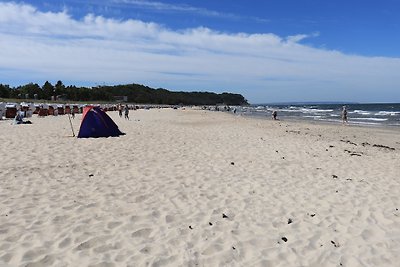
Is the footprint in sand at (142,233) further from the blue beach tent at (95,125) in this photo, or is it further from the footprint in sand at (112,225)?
the blue beach tent at (95,125)

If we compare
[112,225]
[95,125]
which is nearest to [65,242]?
[112,225]

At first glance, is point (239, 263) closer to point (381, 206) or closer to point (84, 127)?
point (381, 206)

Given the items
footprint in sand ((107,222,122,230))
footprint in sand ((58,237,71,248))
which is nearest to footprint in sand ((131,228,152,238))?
footprint in sand ((107,222,122,230))

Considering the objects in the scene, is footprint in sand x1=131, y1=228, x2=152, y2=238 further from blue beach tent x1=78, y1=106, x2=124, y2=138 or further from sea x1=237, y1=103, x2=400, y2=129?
sea x1=237, y1=103, x2=400, y2=129

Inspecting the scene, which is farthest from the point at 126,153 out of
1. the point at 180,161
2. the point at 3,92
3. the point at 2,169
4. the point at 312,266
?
the point at 3,92

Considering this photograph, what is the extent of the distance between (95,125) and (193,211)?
10563mm

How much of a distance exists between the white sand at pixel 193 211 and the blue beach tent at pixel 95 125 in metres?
4.42

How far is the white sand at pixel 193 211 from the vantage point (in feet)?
14.5

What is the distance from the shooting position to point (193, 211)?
5.95 m

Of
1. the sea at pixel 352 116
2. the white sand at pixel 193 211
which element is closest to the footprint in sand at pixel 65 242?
the white sand at pixel 193 211

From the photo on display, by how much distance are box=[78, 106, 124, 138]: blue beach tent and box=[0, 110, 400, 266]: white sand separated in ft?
14.5

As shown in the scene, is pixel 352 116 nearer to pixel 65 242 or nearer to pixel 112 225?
pixel 112 225

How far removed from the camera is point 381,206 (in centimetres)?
648

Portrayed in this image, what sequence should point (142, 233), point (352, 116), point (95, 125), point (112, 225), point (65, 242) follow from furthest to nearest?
point (352, 116)
point (95, 125)
point (112, 225)
point (142, 233)
point (65, 242)
